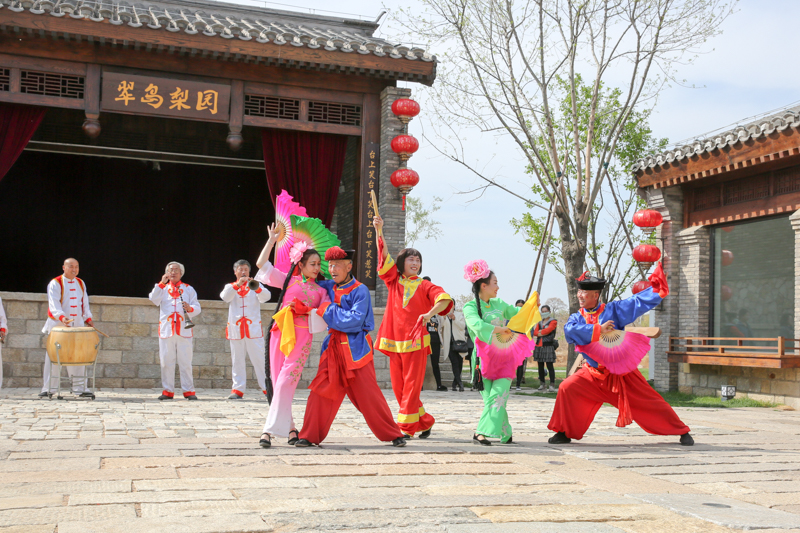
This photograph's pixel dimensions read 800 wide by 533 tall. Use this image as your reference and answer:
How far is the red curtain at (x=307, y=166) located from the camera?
1200cm

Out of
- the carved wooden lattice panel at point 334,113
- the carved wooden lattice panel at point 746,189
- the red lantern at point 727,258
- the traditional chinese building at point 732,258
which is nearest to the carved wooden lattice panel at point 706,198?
the traditional chinese building at point 732,258

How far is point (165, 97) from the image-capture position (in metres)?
11.2

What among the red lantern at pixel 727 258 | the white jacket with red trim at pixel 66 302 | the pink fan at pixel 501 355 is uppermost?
the red lantern at pixel 727 258

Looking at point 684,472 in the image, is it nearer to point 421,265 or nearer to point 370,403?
point 370,403

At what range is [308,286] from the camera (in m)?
5.45

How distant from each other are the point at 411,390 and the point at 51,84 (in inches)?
318

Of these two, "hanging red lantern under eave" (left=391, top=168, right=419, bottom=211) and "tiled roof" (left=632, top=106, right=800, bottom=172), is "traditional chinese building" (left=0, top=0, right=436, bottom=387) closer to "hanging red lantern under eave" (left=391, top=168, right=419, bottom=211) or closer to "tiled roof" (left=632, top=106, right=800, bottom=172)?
"hanging red lantern under eave" (left=391, top=168, right=419, bottom=211)

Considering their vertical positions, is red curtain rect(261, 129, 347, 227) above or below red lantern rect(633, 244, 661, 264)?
above

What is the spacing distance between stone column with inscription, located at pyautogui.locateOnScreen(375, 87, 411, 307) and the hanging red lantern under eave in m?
0.12

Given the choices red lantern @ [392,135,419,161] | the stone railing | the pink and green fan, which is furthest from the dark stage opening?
the pink and green fan

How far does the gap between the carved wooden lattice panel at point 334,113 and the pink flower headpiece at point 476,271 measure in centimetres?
672

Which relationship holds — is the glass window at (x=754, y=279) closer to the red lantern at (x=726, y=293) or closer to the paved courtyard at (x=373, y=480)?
the red lantern at (x=726, y=293)

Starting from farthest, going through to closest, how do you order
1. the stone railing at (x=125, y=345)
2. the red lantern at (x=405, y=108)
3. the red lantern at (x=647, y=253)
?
the red lantern at (x=647, y=253), the red lantern at (x=405, y=108), the stone railing at (x=125, y=345)

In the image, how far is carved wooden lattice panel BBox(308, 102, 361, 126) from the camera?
39.2ft
